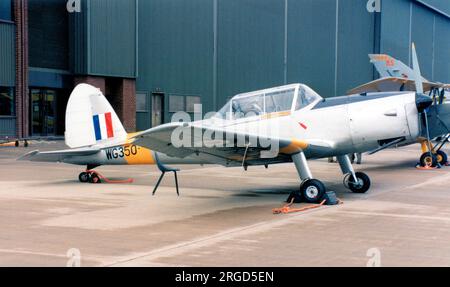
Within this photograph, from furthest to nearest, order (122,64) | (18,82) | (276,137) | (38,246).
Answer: (122,64), (18,82), (276,137), (38,246)

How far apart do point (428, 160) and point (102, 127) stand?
10036 millimetres

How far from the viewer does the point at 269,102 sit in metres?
10.3

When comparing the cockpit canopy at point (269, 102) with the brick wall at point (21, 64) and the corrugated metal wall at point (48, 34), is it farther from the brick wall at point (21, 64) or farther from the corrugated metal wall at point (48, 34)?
the corrugated metal wall at point (48, 34)

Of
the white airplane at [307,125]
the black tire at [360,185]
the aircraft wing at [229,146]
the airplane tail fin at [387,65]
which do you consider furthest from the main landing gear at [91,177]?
the airplane tail fin at [387,65]

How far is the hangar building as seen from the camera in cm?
2720

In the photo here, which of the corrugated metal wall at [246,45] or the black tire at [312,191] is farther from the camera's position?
the corrugated metal wall at [246,45]

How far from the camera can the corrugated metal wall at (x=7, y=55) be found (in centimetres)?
2548

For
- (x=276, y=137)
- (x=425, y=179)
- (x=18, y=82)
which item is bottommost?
(x=425, y=179)

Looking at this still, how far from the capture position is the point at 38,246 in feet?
21.1

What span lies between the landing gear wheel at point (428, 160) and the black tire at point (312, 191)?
886 cm
